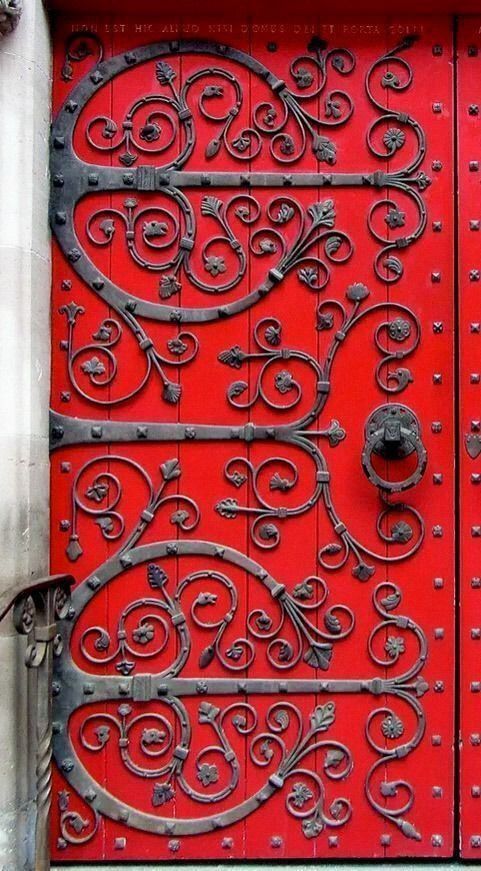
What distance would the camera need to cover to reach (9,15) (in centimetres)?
168

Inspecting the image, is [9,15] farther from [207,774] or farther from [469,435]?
[207,774]

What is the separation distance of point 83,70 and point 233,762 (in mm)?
1646

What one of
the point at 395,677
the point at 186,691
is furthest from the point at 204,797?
the point at 395,677

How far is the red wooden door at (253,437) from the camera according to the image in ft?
5.92

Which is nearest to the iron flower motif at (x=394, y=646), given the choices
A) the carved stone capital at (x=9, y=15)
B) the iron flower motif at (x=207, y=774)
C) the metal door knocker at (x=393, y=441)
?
the metal door knocker at (x=393, y=441)

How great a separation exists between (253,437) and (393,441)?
0.32 m

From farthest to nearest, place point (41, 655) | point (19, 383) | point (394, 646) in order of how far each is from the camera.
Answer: point (394, 646)
point (19, 383)
point (41, 655)

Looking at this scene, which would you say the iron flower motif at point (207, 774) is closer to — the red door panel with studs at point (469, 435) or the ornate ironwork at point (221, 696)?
the ornate ironwork at point (221, 696)

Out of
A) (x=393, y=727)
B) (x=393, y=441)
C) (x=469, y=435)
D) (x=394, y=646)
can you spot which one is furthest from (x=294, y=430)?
(x=393, y=727)

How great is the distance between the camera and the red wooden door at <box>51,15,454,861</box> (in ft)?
5.92

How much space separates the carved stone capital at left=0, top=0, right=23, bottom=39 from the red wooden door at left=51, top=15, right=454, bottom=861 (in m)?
0.18

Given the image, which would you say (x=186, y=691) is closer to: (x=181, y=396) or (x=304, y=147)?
(x=181, y=396)

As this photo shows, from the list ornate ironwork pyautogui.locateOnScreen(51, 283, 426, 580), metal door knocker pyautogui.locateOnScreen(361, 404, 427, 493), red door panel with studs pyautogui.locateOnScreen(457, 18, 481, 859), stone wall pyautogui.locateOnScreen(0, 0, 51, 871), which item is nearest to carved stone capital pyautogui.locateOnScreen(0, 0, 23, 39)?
stone wall pyautogui.locateOnScreen(0, 0, 51, 871)

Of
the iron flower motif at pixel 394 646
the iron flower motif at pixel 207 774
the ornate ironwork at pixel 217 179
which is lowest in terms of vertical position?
the iron flower motif at pixel 207 774
